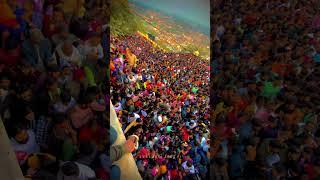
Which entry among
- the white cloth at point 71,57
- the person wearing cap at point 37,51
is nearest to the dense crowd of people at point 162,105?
the white cloth at point 71,57

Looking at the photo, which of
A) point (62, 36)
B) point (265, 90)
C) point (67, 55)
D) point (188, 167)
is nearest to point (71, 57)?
point (67, 55)

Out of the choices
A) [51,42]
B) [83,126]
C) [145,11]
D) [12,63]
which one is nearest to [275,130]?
[145,11]

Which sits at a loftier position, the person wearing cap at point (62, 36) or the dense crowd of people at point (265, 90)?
the person wearing cap at point (62, 36)

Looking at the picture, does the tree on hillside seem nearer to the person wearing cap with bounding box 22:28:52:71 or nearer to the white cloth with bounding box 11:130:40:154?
the person wearing cap with bounding box 22:28:52:71

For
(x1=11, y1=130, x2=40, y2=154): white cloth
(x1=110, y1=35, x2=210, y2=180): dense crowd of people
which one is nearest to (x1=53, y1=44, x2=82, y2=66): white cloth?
(x1=110, y1=35, x2=210, y2=180): dense crowd of people

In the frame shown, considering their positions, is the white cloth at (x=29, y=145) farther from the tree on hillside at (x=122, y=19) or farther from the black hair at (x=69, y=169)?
the tree on hillside at (x=122, y=19)

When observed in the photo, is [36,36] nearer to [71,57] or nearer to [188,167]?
[71,57]

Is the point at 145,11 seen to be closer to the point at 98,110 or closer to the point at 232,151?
the point at 98,110
